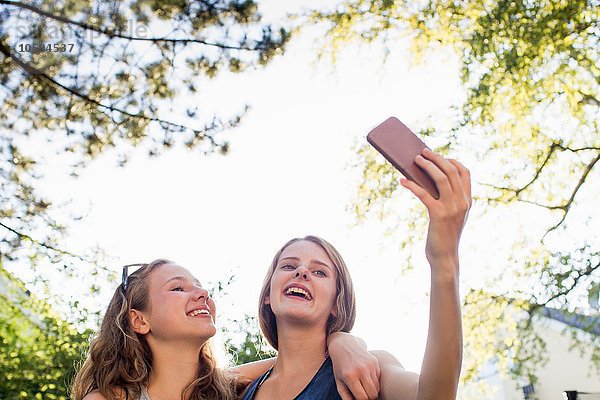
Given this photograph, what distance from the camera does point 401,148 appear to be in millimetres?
1354

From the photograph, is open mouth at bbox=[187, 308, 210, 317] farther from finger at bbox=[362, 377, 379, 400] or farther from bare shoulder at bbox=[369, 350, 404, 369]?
finger at bbox=[362, 377, 379, 400]

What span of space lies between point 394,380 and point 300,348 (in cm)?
53

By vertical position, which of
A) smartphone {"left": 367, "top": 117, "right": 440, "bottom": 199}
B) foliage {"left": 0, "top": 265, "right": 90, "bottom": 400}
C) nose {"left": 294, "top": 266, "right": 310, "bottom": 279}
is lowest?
smartphone {"left": 367, "top": 117, "right": 440, "bottom": 199}

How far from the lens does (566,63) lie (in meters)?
6.71

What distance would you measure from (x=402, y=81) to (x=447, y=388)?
6.48 m

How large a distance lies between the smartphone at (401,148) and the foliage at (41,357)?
584 centimetres

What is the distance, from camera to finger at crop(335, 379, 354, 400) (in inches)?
73.8

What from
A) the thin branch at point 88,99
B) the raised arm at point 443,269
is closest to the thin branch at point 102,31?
the thin branch at point 88,99

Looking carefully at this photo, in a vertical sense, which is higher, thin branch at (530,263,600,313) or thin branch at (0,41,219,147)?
thin branch at (0,41,219,147)

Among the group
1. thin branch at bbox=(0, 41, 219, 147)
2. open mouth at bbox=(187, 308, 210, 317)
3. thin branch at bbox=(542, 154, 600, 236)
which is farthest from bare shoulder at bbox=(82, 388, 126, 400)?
thin branch at bbox=(542, 154, 600, 236)

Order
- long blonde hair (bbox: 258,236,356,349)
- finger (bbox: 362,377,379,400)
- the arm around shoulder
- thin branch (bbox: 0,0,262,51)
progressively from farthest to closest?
thin branch (bbox: 0,0,262,51), long blonde hair (bbox: 258,236,356,349), finger (bbox: 362,377,379,400), the arm around shoulder

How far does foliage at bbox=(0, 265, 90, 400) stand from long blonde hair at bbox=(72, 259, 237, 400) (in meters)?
4.16

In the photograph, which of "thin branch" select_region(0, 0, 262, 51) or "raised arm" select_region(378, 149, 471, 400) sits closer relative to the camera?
"raised arm" select_region(378, 149, 471, 400)

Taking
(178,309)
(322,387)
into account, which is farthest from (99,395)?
(322,387)
